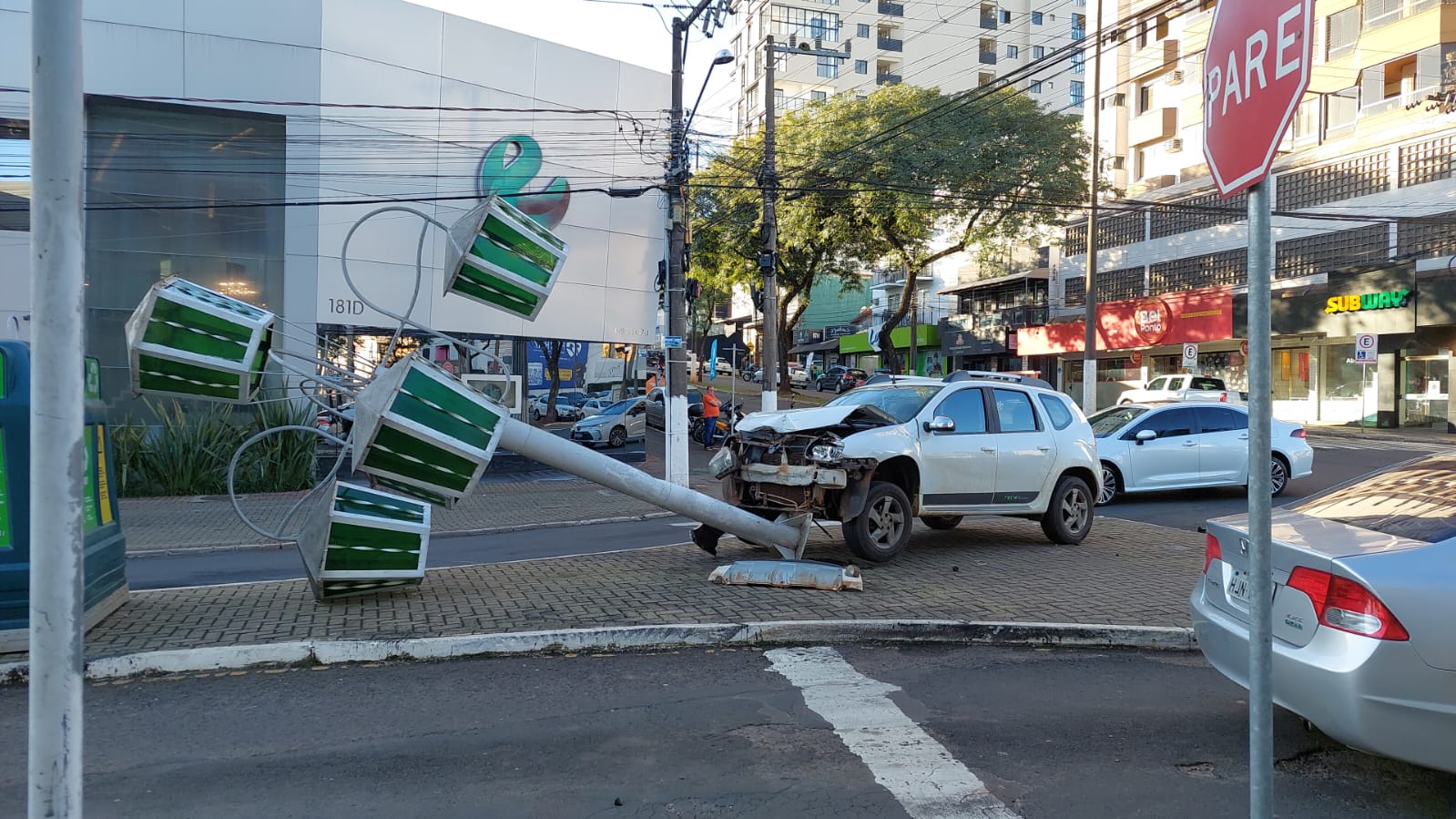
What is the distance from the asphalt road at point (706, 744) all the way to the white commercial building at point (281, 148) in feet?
45.7

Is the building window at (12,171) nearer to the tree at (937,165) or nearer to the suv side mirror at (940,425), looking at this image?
the suv side mirror at (940,425)

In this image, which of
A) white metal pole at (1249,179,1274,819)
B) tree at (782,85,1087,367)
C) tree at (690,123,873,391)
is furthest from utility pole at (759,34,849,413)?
white metal pole at (1249,179,1274,819)

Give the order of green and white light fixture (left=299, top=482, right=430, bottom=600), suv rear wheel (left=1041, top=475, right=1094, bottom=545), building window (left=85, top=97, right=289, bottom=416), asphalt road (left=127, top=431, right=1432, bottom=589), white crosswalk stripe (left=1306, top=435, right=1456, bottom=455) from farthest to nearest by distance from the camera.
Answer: white crosswalk stripe (left=1306, top=435, right=1456, bottom=455)
building window (left=85, top=97, right=289, bottom=416)
suv rear wheel (left=1041, top=475, right=1094, bottom=545)
asphalt road (left=127, top=431, right=1432, bottom=589)
green and white light fixture (left=299, top=482, right=430, bottom=600)

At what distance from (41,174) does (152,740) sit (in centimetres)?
338

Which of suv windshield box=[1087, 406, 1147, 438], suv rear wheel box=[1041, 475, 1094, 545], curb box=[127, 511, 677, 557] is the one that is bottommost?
curb box=[127, 511, 677, 557]

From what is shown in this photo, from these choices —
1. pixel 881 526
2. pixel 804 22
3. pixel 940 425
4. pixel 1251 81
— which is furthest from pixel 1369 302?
pixel 804 22

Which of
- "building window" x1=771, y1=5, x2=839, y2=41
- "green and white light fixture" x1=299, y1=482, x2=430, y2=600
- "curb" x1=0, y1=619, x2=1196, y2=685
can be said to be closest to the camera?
"curb" x1=0, y1=619, x2=1196, y2=685

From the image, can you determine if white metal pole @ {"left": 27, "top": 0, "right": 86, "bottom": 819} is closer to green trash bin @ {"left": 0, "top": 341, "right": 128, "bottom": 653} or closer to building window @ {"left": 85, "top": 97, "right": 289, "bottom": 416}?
green trash bin @ {"left": 0, "top": 341, "right": 128, "bottom": 653}

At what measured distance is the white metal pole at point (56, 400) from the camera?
2490 millimetres

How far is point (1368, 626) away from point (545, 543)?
9851 millimetres

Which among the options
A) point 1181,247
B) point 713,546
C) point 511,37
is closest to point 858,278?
point 1181,247

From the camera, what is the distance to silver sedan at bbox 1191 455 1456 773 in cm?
380

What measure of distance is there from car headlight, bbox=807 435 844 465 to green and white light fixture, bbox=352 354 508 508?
10.2ft

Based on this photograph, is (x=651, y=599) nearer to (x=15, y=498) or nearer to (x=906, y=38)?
(x=15, y=498)
